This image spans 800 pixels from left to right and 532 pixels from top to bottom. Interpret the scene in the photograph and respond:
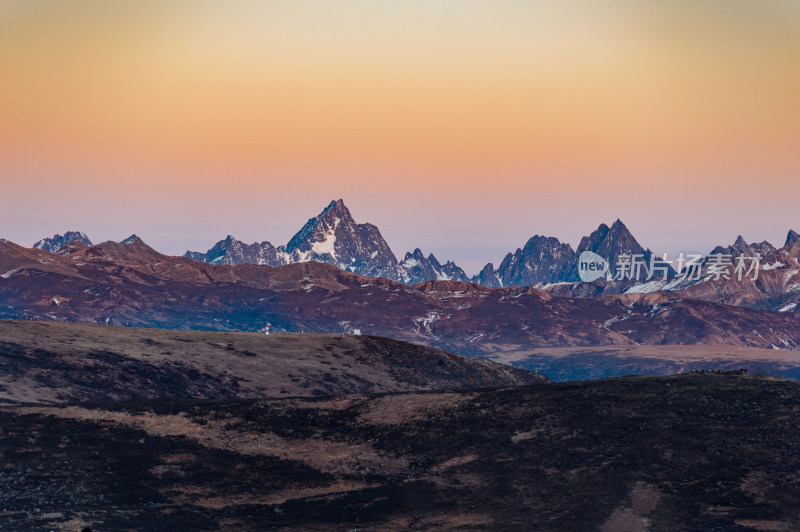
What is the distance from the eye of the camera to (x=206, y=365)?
14962cm

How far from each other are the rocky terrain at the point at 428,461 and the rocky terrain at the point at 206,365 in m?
26.6

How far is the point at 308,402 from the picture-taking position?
107 metres

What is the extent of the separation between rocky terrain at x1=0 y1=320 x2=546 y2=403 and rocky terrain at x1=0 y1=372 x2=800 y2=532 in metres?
26.6

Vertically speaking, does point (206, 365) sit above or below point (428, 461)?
above

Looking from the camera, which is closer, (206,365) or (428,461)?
A: (428,461)

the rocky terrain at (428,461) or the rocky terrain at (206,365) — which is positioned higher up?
the rocky terrain at (206,365)

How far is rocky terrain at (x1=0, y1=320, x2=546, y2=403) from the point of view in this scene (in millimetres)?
123562

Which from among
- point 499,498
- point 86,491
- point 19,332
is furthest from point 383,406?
point 19,332

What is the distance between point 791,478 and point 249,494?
4567 centimetres

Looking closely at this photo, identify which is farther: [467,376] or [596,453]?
[467,376]

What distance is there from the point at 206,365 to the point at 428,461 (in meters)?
73.2

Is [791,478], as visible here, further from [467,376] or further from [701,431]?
[467,376]

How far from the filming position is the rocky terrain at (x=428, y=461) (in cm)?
→ 6856

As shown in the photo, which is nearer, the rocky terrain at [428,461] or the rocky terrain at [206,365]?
the rocky terrain at [428,461]
